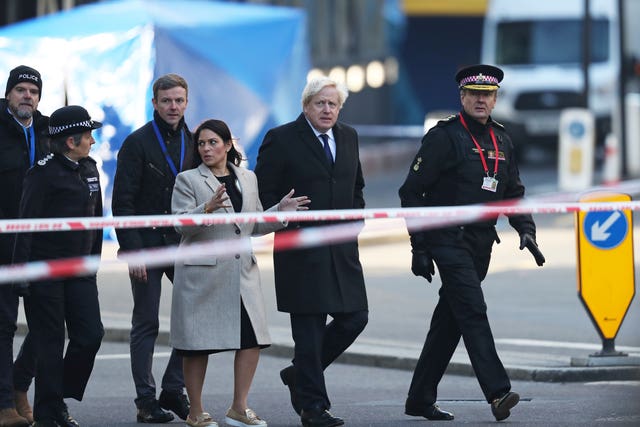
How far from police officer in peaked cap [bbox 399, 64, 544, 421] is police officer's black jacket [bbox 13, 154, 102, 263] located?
67.0 inches

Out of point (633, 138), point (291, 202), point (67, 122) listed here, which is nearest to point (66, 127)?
point (67, 122)

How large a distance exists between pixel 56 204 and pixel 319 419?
5.65 feet

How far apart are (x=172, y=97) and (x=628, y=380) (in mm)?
3526

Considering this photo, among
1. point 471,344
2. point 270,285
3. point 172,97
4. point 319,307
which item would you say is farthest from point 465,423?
point 270,285

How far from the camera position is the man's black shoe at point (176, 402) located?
29.6 feet

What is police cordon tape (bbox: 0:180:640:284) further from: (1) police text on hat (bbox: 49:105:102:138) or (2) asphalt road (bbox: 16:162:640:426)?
(2) asphalt road (bbox: 16:162:640:426)

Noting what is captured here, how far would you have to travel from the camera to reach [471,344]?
8.67 metres

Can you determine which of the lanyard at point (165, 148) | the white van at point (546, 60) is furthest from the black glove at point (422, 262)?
the white van at point (546, 60)

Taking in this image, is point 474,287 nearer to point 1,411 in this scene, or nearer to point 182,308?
point 182,308

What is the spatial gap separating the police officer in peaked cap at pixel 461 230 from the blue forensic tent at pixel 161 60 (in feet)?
33.5

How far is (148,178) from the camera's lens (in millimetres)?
9164

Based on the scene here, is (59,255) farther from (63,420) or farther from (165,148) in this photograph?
(165,148)

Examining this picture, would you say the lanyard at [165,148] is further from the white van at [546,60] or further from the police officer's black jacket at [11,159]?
the white van at [546,60]

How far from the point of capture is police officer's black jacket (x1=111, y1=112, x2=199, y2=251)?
9.05m
